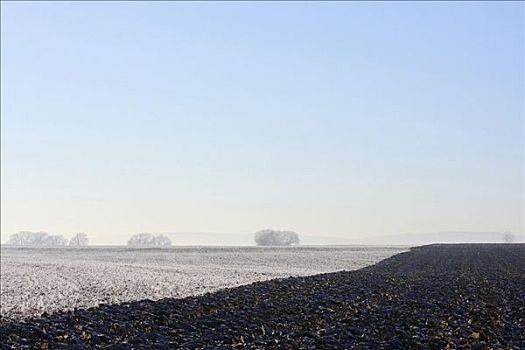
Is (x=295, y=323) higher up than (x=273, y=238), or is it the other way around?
(x=295, y=323)

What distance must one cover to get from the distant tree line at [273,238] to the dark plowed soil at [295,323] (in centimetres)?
9930

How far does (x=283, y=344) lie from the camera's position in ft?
39.2

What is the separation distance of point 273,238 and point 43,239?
48.1 m

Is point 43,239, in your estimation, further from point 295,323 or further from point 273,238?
point 295,323

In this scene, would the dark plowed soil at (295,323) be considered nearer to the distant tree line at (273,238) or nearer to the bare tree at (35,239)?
the distant tree line at (273,238)

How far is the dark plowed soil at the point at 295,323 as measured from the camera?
12.1 meters

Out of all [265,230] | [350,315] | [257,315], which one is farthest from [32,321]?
[265,230]

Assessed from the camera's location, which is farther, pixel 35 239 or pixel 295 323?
pixel 35 239

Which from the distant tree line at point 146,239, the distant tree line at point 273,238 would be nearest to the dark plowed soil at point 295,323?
the distant tree line at point 273,238

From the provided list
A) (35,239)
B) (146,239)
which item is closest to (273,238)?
(146,239)

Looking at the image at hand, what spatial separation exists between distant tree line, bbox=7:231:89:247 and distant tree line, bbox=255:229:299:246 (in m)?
37.9

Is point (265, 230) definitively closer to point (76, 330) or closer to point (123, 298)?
Answer: point (123, 298)

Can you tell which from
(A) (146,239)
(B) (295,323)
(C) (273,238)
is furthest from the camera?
(A) (146,239)

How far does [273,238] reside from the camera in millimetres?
119750
